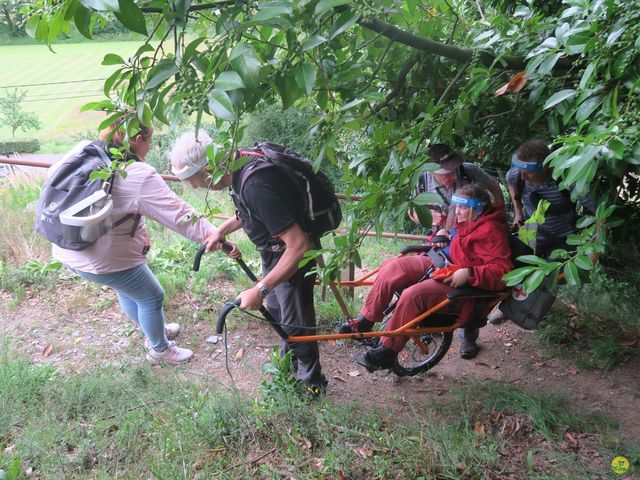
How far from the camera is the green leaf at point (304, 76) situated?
1600mm

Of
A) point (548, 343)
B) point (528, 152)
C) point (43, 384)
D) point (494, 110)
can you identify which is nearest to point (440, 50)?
point (494, 110)

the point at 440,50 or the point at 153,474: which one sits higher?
the point at 440,50

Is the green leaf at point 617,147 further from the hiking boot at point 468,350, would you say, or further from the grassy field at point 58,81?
the grassy field at point 58,81

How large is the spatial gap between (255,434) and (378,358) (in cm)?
95

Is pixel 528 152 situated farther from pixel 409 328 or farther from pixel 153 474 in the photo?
pixel 153 474

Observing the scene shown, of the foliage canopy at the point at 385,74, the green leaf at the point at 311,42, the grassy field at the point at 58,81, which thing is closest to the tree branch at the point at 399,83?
the foliage canopy at the point at 385,74

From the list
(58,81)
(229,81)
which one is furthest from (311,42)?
(58,81)

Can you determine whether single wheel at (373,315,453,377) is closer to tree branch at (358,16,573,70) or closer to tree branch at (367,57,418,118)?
tree branch at (367,57,418,118)

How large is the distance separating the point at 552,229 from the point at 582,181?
1998 millimetres

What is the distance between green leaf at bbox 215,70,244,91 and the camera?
4.24 feet

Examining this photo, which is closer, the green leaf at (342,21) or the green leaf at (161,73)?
the green leaf at (161,73)

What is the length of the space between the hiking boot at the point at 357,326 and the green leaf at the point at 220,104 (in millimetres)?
2540

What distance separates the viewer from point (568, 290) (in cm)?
463

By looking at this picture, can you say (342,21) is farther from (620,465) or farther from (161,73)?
(620,465)
